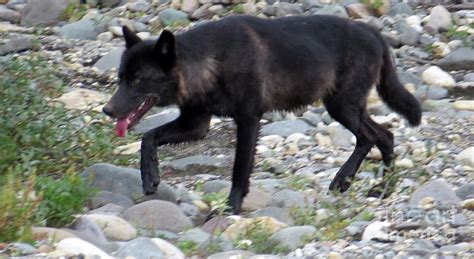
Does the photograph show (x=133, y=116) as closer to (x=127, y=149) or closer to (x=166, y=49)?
(x=166, y=49)

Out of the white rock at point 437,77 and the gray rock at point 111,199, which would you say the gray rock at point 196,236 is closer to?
the gray rock at point 111,199

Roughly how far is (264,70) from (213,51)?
0.42 m

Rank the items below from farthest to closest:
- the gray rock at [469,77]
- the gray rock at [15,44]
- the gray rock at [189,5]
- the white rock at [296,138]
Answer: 1. the gray rock at [189,5]
2. the gray rock at [15,44]
3. the gray rock at [469,77]
4. the white rock at [296,138]

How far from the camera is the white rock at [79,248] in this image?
633 cm

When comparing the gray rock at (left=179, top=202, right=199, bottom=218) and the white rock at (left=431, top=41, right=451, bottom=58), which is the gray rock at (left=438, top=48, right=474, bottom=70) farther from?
the gray rock at (left=179, top=202, right=199, bottom=218)

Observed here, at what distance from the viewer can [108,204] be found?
8344mm

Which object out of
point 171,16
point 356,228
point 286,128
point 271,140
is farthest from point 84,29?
point 356,228

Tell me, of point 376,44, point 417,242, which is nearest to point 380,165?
point 376,44

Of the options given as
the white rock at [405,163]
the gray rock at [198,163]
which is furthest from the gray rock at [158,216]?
the gray rock at [198,163]

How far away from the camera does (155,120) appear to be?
37.8ft

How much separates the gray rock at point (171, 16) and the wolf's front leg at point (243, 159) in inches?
Answer: 280

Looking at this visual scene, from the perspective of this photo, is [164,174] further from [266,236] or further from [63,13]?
[63,13]

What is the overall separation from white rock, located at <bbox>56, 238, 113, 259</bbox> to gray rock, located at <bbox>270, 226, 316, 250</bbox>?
46.5 inches

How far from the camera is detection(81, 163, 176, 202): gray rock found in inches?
341
